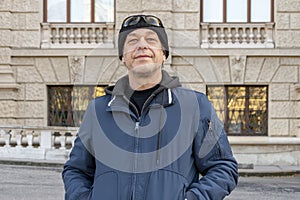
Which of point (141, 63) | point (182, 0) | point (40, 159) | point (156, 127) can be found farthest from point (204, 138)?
point (182, 0)

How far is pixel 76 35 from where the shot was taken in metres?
15.2

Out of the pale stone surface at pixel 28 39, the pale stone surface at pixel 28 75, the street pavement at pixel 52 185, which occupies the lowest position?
the street pavement at pixel 52 185

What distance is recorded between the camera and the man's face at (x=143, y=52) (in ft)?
8.75

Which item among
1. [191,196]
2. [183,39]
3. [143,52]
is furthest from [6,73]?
[191,196]

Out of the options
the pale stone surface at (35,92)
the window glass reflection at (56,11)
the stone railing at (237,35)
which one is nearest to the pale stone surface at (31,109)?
the pale stone surface at (35,92)

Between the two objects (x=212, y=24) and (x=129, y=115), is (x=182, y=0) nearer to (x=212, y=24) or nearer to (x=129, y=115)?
(x=212, y=24)

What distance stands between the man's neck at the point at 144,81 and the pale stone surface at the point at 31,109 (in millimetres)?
12706

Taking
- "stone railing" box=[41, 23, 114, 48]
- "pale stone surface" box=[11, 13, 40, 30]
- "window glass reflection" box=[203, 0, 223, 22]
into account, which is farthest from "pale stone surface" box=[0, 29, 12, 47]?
"window glass reflection" box=[203, 0, 223, 22]

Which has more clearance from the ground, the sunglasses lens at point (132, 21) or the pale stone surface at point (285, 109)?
the sunglasses lens at point (132, 21)

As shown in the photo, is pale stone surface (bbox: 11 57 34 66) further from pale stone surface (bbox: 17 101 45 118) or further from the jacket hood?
the jacket hood

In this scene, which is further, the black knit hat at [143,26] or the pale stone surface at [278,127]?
the pale stone surface at [278,127]

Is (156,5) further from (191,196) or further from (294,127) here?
(191,196)

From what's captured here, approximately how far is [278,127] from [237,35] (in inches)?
103

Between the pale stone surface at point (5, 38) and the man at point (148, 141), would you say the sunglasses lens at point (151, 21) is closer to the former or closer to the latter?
the man at point (148, 141)
